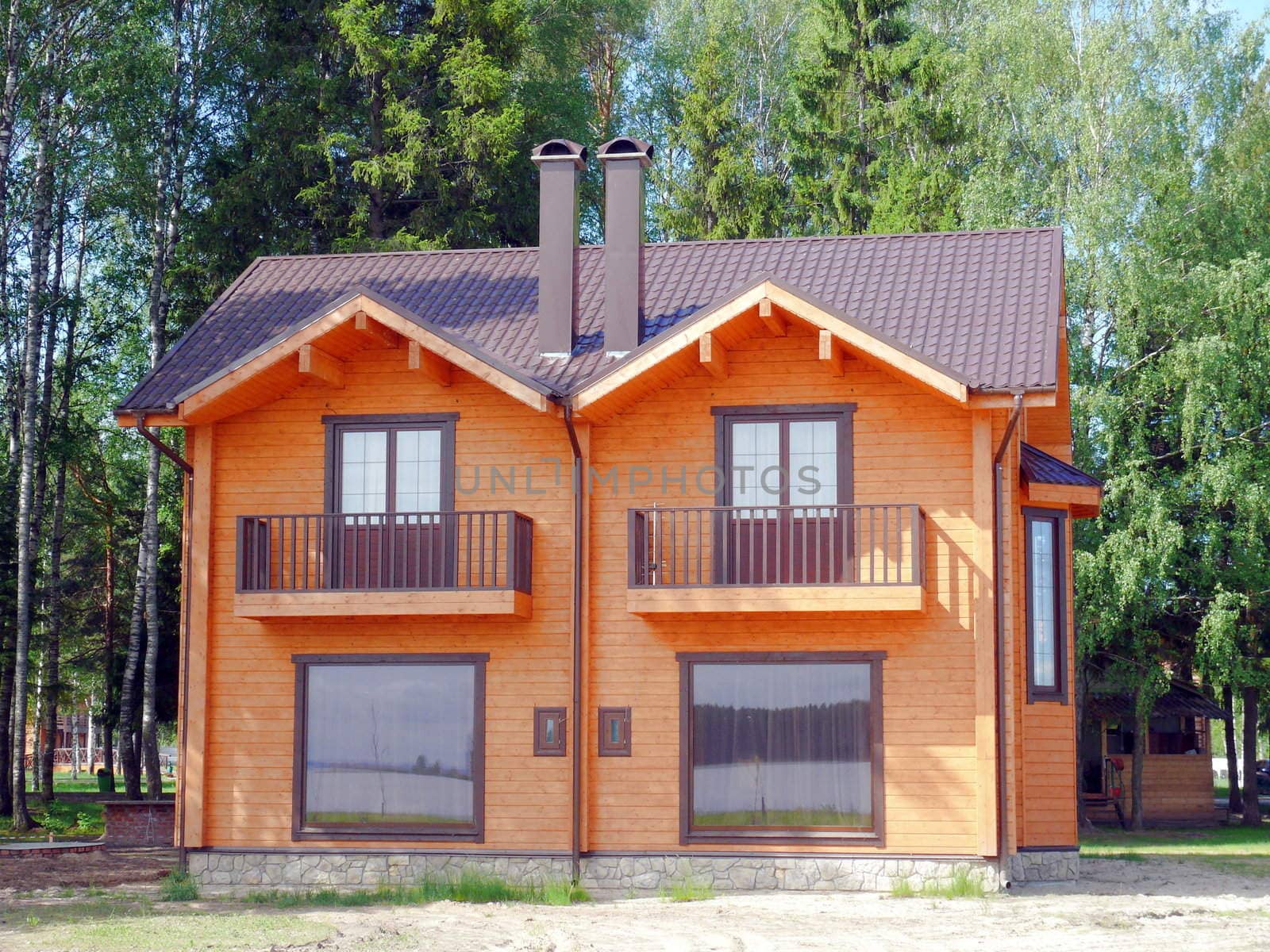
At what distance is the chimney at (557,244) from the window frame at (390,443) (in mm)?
1468

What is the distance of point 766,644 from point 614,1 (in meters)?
26.1

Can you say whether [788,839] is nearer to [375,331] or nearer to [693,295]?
[693,295]

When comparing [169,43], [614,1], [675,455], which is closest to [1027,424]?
[675,455]

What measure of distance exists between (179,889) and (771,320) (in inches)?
342

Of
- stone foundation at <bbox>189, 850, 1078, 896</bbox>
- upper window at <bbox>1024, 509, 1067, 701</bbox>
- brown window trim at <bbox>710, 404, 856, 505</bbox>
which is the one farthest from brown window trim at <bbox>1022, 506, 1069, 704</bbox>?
brown window trim at <bbox>710, 404, 856, 505</bbox>

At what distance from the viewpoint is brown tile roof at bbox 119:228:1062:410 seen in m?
17.1

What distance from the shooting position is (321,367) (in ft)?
57.9

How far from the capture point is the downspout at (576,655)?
16.8 meters

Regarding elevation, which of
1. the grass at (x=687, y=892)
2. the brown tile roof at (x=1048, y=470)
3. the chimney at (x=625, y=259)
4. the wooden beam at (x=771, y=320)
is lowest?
the grass at (x=687, y=892)

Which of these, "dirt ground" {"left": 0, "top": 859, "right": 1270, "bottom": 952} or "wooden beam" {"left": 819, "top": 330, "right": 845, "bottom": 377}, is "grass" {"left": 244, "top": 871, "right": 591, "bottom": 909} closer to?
"dirt ground" {"left": 0, "top": 859, "right": 1270, "bottom": 952}

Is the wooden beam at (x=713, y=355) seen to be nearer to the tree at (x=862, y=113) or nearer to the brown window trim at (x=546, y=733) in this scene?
the brown window trim at (x=546, y=733)

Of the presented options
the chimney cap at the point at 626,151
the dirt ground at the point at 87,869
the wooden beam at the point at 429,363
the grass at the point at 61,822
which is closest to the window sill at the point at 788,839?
the wooden beam at the point at 429,363

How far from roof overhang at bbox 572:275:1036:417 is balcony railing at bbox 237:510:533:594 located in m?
1.71

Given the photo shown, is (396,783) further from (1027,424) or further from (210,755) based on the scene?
(1027,424)
